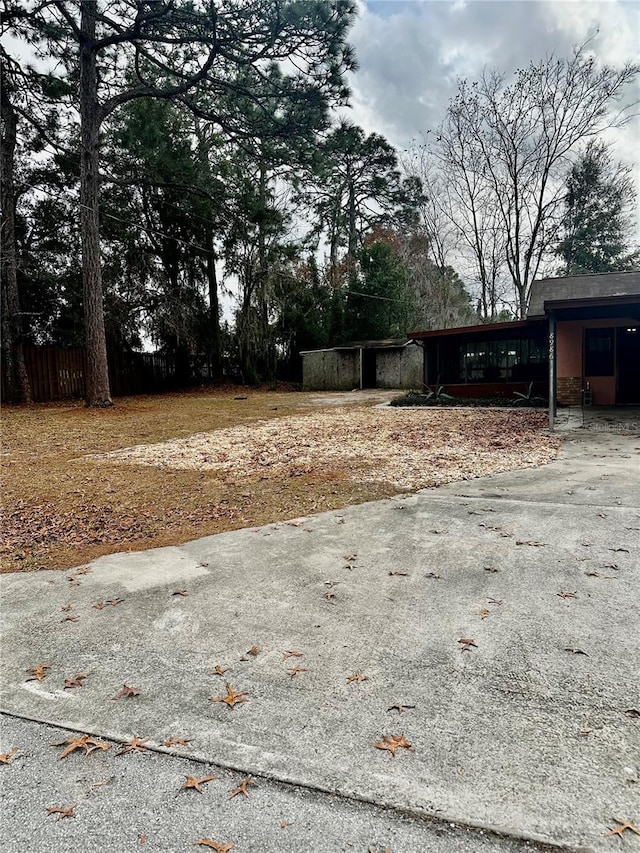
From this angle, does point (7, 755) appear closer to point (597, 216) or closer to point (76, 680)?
point (76, 680)

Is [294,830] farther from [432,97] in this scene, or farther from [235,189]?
[432,97]

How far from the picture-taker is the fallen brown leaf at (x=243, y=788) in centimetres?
144

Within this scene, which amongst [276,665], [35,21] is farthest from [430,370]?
[276,665]

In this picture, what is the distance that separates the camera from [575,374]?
11.8 meters

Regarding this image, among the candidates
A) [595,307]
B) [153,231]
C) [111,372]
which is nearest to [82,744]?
[595,307]

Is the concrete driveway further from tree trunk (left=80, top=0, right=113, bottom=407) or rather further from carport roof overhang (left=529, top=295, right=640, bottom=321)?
tree trunk (left=80, top=0, right=113, bottom=407)

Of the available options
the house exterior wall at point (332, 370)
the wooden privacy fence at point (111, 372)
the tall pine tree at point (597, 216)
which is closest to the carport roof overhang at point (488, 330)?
the house exterior wall at point (332, 370)

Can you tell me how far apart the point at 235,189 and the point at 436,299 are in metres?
13.6

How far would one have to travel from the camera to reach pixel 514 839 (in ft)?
4.20

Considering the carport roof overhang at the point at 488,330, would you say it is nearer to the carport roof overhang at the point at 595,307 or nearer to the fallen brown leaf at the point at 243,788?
the carport roof overhang at the point at 595,307

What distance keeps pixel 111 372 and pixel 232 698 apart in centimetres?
1803

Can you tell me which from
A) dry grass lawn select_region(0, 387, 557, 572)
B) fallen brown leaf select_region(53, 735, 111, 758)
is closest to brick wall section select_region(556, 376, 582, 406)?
dry grass lawn select_region(0, 387, 557, 572)

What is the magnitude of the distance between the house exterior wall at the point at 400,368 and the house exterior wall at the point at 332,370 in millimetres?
1028

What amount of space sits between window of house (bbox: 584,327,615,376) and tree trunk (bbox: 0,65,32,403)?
14.4 meters
